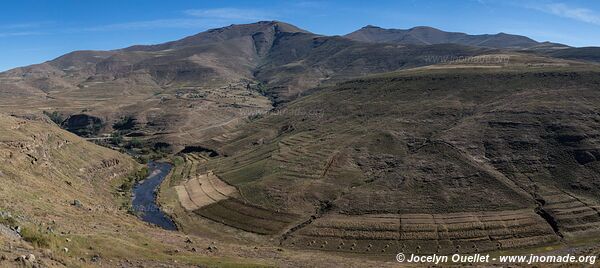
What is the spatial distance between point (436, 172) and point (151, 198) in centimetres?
7204

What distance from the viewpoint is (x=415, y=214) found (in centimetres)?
9644

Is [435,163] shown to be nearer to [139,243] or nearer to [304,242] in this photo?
[304,242]

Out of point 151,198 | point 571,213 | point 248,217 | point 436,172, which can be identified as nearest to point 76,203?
point 248,217

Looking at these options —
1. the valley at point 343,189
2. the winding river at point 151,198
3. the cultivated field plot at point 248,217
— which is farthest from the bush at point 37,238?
the cultivated field plot at point 248,217

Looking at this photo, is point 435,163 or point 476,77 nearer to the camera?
point 435,163

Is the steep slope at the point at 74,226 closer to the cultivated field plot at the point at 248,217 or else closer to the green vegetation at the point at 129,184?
the green vegetation at the point at 129,184

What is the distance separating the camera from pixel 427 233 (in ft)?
287

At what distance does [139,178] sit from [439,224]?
301 feet

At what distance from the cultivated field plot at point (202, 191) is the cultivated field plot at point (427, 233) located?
31.1m

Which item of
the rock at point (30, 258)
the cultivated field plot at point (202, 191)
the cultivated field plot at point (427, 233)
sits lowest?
the cultivated field plot at point (427, 233)

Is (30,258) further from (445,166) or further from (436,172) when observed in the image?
(445,166)

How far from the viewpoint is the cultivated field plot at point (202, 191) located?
113688mm

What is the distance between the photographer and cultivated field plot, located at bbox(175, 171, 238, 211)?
373 ft

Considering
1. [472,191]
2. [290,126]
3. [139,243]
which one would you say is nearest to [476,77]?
[290,126]
